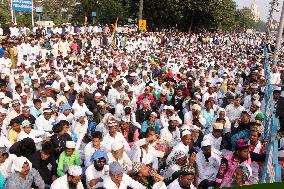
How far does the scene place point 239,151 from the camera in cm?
512

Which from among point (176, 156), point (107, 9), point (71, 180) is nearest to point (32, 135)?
point (71, 180)

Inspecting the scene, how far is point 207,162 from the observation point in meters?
5.82

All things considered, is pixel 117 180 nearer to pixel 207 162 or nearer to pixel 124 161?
pixel 124 161

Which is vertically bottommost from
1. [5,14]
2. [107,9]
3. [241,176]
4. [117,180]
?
[117,180]

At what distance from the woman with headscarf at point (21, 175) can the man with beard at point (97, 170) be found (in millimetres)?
713

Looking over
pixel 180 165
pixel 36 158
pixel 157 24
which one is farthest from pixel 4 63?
pixel 157 24

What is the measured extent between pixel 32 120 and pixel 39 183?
2.54 metres

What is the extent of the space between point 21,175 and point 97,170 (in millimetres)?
991

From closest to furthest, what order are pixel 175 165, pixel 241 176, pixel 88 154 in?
pixel 241 176 < pixel 175 165 < pixel 88 154

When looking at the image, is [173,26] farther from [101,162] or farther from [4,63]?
[101,162]

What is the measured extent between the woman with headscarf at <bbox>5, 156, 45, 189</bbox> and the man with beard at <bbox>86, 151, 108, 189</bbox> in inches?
28.1

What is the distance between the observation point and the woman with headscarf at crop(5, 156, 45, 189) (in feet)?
15.9

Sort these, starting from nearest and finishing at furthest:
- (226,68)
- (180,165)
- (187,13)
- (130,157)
Answer: (180,165)
(130,157)
(226,68)
(187,13)

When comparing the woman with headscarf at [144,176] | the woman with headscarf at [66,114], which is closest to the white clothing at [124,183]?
the woman with headscarf at [144,176]
